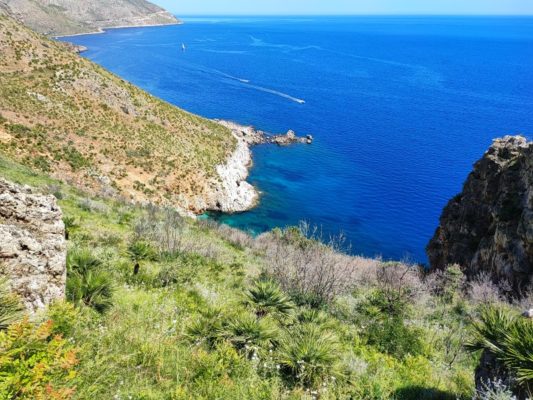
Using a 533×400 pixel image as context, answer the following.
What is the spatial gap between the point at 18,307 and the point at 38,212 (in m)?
2.39

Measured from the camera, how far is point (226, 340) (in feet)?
24.5

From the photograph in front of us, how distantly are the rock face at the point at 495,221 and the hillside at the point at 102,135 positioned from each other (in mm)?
22554

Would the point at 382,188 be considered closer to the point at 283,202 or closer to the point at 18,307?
the point at 283,202

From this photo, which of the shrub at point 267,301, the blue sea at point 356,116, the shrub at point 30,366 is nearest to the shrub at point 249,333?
the shrub at point 267,301

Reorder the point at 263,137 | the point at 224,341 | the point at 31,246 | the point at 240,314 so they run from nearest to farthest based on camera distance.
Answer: the point at 31,246
the point at 224,341
the point at 240,314
the point at 263,137

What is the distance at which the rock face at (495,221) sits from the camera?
77.9 ft

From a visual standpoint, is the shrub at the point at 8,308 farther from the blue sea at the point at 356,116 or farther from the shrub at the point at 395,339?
the blue sea at the point at 356,116

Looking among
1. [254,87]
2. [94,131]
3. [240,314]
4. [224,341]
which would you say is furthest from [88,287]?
[254,87]

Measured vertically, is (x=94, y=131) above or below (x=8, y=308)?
below

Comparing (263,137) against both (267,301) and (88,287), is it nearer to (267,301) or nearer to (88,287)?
(267,301)

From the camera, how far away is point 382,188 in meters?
53.4

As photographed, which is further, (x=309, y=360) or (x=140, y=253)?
(x=140, y=253)

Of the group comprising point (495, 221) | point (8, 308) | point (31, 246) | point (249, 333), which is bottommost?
point (495, 221)

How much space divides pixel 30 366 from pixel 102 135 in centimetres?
4217
